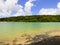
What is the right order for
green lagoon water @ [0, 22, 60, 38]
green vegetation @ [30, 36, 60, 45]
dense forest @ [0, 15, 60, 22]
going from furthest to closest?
dense forest @ [0, 15, 60, 22], green lagoon water @ [0, 22, 60, 38], green vegetation @ [30, 36, 60, 45]

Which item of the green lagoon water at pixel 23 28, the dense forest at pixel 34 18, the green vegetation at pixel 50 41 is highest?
the dense forest at pixel 34 18

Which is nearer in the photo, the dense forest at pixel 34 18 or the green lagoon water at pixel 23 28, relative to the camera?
the green lagoon water at pixel 23 28

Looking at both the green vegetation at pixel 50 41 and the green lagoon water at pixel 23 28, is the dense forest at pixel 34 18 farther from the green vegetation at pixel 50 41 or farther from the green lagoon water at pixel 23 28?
the green vegetation at pixel 50 41

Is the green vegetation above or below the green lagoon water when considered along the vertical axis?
below

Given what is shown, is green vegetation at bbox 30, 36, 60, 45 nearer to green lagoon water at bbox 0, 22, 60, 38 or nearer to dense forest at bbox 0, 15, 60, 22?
green lagoon water at bbox 0, 22, 60, 38

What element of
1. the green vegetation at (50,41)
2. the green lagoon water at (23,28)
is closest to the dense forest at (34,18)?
the green lagoon water at (23,28)

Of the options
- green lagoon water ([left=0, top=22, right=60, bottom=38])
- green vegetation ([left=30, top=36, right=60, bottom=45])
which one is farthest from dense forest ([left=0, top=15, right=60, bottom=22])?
green vegetation ([left=30, top=36, right=60, bottom=45])

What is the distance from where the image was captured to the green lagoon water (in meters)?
4.67

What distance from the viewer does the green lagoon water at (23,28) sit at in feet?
15.3

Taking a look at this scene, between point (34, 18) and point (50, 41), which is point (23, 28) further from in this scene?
point (50, 41)

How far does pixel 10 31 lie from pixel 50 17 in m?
1.45

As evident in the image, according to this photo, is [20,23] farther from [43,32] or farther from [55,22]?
[55,22]

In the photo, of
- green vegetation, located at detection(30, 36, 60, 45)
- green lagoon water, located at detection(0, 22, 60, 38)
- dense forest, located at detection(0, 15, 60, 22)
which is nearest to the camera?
green vegetation, located at detection(30, 36, 60, 45)

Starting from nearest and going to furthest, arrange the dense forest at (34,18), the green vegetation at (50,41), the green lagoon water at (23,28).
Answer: the green vegetation at (50,41), the green lagoon water at (23,28), the dense forest at (34,18)
